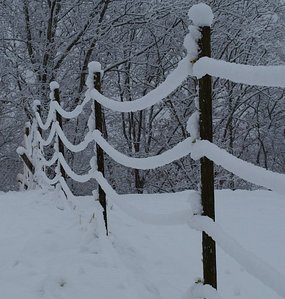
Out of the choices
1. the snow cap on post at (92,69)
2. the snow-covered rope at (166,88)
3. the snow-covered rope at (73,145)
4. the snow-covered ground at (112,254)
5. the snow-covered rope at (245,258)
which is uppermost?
the snow cap on post at (92,69)

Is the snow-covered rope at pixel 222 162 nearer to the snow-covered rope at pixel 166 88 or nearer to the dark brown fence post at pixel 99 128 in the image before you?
the snow-covered rope at pixel 166 88

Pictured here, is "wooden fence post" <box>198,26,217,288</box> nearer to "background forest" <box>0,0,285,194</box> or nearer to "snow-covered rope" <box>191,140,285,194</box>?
"snow-covered rope" <box>191,140,285,194</box>

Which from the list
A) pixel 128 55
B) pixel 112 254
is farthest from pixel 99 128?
pixel 128 55

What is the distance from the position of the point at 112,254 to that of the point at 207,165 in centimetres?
185

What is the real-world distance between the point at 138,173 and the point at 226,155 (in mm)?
12678

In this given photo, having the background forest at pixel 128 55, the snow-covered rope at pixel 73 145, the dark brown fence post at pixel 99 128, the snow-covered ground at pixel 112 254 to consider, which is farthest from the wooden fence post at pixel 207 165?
the background forest at pixel 128 55

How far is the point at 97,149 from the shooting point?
4.50 m

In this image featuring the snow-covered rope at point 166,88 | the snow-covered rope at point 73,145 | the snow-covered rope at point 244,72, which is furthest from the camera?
the snow-covered rope at point 73,145

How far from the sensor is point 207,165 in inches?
91.1

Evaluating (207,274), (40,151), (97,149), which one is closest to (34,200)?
(40,151)

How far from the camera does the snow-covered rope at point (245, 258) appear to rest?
1677mm

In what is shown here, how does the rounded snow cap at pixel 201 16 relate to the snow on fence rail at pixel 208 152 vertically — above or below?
above

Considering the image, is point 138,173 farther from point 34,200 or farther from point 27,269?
point 27,269

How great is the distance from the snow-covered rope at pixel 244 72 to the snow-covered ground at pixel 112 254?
5.02ft
